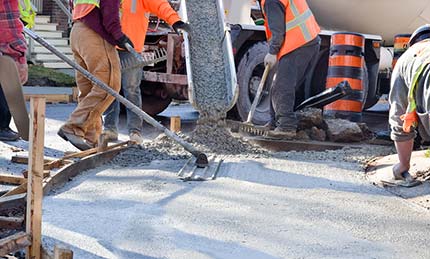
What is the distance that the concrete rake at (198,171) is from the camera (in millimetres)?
5355

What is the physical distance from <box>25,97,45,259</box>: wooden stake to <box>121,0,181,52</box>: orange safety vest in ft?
14.2

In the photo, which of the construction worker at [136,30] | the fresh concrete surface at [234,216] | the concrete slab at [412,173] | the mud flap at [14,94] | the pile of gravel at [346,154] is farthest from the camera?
the construction worker at [136,30]

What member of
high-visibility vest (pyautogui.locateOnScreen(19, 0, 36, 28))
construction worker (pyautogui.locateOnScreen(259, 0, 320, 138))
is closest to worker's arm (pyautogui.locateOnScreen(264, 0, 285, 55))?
construction worker (pyautogui.locateOnScreen(259, 0, 320, 138))

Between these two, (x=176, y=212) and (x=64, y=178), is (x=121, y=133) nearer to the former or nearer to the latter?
(x=64, y=178)

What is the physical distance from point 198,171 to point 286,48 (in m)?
2.45

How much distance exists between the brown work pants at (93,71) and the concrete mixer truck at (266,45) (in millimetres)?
2201

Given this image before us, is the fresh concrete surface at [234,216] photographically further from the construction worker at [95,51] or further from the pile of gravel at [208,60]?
the pile of gravel at [208,60]

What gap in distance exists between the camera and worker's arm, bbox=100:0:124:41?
21.4 ft

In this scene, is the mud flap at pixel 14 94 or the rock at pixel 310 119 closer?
the mud flap at pixel 14 94

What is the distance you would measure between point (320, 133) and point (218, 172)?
8.13 feet

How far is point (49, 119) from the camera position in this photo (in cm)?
944

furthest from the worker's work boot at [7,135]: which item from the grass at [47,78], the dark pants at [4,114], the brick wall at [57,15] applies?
the brick wall at [57,15]

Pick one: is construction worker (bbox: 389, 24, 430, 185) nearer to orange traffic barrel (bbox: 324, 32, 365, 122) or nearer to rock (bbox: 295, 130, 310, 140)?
rock (bbox: 295, 130, 310, 140)

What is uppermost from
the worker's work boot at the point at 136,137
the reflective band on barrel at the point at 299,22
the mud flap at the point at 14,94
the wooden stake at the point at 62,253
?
the reflective band on barrel at the point at 299,22
